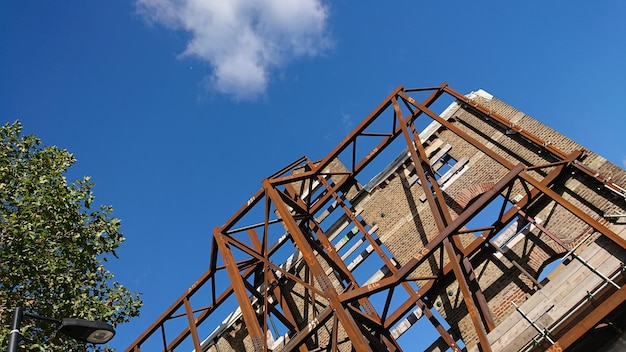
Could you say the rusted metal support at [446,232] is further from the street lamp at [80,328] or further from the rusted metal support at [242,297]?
the street lamp at [80,328]

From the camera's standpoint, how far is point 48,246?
11.9 m

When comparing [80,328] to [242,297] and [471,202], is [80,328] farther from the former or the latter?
[471,202]

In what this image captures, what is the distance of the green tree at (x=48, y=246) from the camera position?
36.2 ft

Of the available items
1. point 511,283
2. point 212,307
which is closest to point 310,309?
point 212,307

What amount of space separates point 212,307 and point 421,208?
260 inches

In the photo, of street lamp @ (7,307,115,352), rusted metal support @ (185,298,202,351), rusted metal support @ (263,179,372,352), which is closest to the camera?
street lamp @ (7,307,115,352)

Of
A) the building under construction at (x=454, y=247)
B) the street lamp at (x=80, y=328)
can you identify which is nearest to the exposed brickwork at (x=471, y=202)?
the building under construction at (x=454, y=247)

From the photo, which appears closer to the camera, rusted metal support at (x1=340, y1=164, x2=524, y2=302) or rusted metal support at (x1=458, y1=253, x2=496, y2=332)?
rusted metal support at (x1=340, y1=164, x2=524, y2=302)

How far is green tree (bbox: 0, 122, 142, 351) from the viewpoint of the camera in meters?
11.0

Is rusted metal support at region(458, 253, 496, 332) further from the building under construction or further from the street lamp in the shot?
the street lamp

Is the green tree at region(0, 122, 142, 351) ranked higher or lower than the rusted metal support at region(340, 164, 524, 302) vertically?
higher

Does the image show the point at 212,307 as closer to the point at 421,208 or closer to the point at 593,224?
the point at 421,208

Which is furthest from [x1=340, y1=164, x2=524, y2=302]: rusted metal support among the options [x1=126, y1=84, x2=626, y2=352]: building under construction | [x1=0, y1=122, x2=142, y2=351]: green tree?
[x1=0, y1=122, x2=142, y2=351]: green tree

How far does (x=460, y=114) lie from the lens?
1268 centimetres
